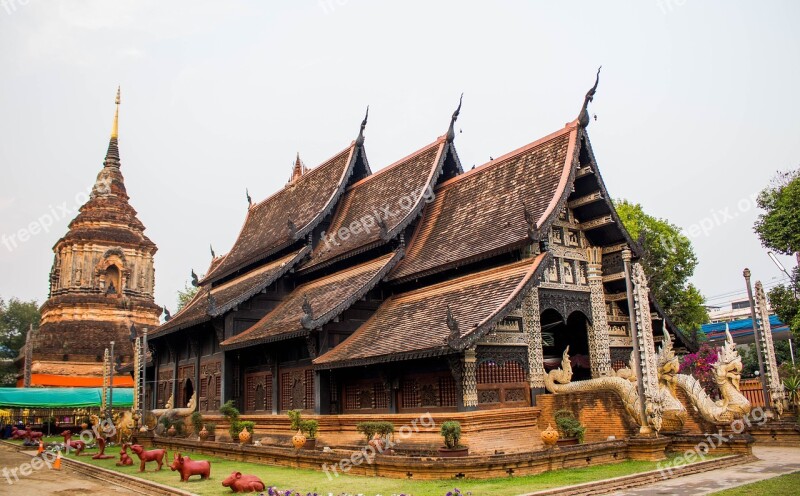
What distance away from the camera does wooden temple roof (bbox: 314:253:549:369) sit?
1350 cm

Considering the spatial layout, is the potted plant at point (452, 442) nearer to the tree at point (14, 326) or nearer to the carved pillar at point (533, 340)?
the carved pillar at point (533, 340)

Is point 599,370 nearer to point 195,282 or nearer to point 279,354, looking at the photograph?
point 279,354

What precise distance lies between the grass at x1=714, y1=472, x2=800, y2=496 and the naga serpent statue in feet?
8.56

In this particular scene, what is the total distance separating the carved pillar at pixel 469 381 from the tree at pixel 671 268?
75.2 ft

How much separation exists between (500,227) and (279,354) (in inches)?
286

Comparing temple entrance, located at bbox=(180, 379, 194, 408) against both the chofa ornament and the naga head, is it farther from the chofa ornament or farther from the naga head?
the naga head

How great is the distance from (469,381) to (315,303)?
20.7 ft

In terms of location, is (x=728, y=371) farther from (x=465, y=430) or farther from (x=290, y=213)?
(x=290, y=213)

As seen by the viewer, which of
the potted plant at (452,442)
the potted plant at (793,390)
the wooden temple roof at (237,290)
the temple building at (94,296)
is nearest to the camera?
the potted plant at (452,442)

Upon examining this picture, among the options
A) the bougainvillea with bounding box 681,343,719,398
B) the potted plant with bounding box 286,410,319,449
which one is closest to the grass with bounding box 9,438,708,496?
the potted plant with bounding box 286,410,319,449

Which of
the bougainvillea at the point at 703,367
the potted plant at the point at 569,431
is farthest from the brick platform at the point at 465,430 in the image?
the bougainvillea at the point at 703,367

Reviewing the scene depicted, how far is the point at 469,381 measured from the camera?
1380cm

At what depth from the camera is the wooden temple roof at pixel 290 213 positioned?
73.5ft

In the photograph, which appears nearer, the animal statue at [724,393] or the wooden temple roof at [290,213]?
the animal statue at [724,393]
